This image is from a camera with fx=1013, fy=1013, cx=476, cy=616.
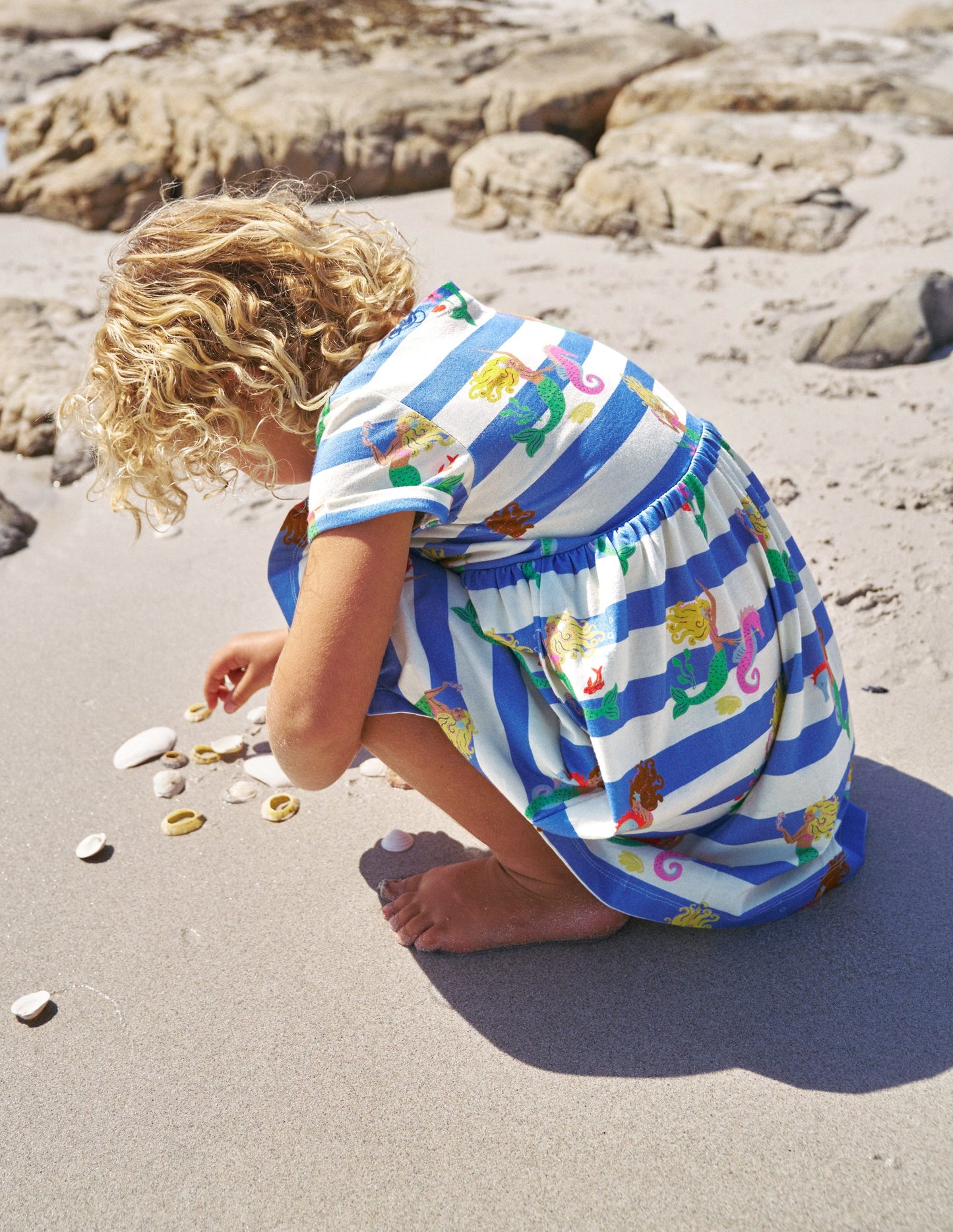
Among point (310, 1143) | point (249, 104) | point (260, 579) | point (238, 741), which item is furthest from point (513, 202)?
point (310, 1143)

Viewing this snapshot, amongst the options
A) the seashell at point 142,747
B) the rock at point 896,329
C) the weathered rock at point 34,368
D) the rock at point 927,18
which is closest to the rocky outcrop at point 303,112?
the weathered rock at point 34,368

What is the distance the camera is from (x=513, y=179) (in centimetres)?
482

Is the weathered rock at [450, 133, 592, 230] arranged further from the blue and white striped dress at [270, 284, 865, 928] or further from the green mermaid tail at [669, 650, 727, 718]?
the green mermaid tail at [669, 650, 727, 718]

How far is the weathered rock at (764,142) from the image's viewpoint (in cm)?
454

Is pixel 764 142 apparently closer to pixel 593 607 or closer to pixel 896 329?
pixel 896 329

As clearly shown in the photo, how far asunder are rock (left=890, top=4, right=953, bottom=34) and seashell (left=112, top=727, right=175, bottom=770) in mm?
8180

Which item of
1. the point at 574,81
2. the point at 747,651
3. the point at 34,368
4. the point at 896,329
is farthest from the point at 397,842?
the point at 574,81

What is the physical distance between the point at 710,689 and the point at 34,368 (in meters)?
2.86

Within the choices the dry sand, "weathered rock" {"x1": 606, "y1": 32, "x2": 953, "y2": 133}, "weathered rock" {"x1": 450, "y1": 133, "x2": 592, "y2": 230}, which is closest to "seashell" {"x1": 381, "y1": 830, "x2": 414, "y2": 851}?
the dry sand

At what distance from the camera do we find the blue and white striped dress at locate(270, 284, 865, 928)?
50.4 inches

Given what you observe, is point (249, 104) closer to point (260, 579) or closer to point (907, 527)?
point (260, 579)

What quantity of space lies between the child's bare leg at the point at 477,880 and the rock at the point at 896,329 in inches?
83.7

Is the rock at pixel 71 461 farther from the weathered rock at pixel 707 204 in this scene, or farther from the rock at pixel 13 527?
the weathered rock at pixel 707 204

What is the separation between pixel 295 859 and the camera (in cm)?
178
